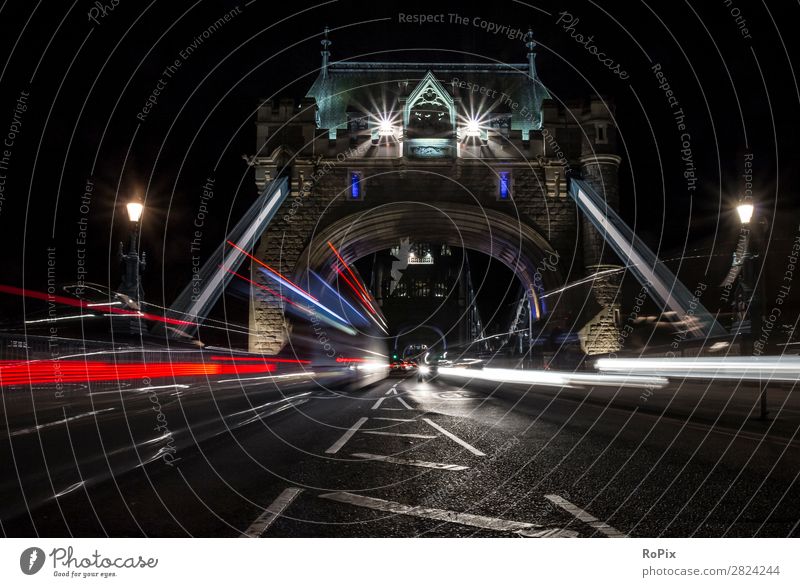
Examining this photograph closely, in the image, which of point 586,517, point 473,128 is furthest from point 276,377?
point 473,128

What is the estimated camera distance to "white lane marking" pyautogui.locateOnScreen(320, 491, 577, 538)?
4141 mm

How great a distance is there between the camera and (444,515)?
4.56m

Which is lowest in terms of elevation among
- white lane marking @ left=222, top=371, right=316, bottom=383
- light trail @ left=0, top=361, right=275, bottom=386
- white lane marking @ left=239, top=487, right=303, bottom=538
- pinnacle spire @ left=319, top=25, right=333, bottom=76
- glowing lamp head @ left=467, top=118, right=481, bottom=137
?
white lane marking @ left=222, top=371, right=316, bottom=383

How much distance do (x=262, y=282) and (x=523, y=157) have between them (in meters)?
16.7

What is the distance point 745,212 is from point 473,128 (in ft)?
92.0

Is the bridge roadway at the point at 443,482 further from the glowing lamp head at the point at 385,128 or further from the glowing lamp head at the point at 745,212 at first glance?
the glowing lamp head at the point at 385,128

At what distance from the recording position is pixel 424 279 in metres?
122

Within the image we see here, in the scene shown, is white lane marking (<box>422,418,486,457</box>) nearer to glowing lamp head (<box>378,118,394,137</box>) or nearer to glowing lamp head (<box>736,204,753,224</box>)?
glowing lamp head (<box>736,204,753,224</box>)

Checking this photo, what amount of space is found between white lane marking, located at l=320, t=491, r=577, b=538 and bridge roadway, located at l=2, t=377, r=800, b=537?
14 millimetres

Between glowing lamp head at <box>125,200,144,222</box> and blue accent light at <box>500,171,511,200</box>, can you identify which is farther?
blue accent light at <box>500,171,511,200</box>

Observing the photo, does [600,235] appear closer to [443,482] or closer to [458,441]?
[458,441]

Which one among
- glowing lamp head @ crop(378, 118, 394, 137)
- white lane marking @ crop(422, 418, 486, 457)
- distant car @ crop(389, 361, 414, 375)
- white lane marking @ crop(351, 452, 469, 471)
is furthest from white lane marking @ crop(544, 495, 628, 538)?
distant car @ crop(389, 361, 414, 375)

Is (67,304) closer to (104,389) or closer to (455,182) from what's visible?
(104,389)

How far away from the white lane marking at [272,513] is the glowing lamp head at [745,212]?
11.5 meters
